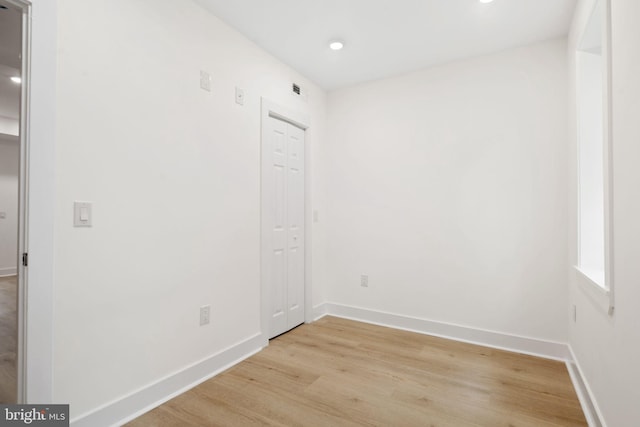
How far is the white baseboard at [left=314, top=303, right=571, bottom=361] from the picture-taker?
8.57ft

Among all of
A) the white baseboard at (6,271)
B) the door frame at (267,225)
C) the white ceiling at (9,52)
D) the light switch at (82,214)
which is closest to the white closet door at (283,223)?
the door frame at (267,225)

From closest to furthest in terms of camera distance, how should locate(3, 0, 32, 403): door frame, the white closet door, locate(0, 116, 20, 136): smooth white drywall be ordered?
locate(3, 0, 32, 403): door frame < the white closet door < locate(0, 116, 20, 136): smooth white drywall

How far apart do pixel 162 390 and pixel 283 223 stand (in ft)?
5.56

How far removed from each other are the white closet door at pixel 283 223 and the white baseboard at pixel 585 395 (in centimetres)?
229

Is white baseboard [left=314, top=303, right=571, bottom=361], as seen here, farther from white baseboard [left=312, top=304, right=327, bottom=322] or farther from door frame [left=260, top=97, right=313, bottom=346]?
door frame [left=260, top=97, right=313, bottom=346]

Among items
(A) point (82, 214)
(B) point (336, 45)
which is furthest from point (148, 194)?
(B) point (336, 45)

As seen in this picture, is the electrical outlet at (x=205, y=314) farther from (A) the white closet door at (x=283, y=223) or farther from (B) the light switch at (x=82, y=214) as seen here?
(B) the light switch at (x=82, y=214)

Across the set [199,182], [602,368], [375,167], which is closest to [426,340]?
[602,368]

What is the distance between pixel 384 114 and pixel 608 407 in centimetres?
288

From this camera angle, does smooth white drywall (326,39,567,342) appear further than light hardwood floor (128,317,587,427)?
Yes

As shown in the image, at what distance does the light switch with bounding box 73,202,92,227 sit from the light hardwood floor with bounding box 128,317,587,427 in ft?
3.78

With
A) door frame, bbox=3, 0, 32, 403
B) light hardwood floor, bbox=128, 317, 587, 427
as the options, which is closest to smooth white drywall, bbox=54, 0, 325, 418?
door frame, bbox=3, 0, 32, 403

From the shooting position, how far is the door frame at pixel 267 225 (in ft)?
9.16

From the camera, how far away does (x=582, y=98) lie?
2146 mm
